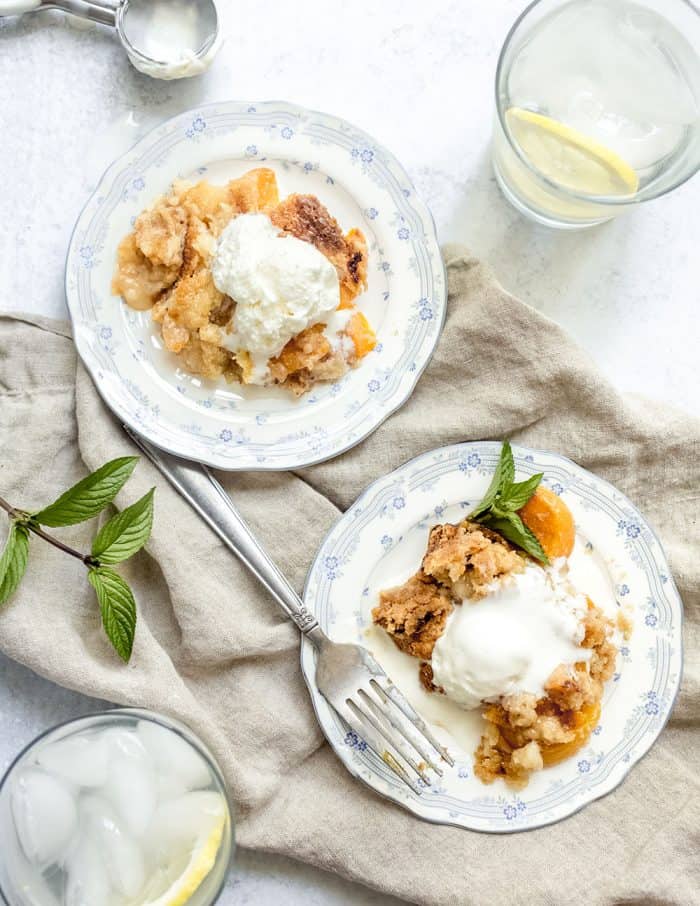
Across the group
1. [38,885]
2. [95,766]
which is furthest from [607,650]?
[38,885]

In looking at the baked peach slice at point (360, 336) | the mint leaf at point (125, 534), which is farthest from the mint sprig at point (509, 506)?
the mint leaf at point (125, 534)

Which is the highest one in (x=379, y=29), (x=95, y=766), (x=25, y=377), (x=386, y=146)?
(x=379, y=29)

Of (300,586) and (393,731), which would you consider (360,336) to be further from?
(393,731)

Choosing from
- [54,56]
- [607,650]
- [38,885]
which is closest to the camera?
[38,885]

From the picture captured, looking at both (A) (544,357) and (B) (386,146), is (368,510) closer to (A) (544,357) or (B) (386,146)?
(A) (544,357)

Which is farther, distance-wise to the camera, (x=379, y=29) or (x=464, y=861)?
(x=379, y=29)

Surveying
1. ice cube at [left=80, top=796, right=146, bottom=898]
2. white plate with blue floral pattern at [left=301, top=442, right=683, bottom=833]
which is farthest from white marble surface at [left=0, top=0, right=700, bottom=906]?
ice cube at [left=80, top=796, right=146, bottom=898]
